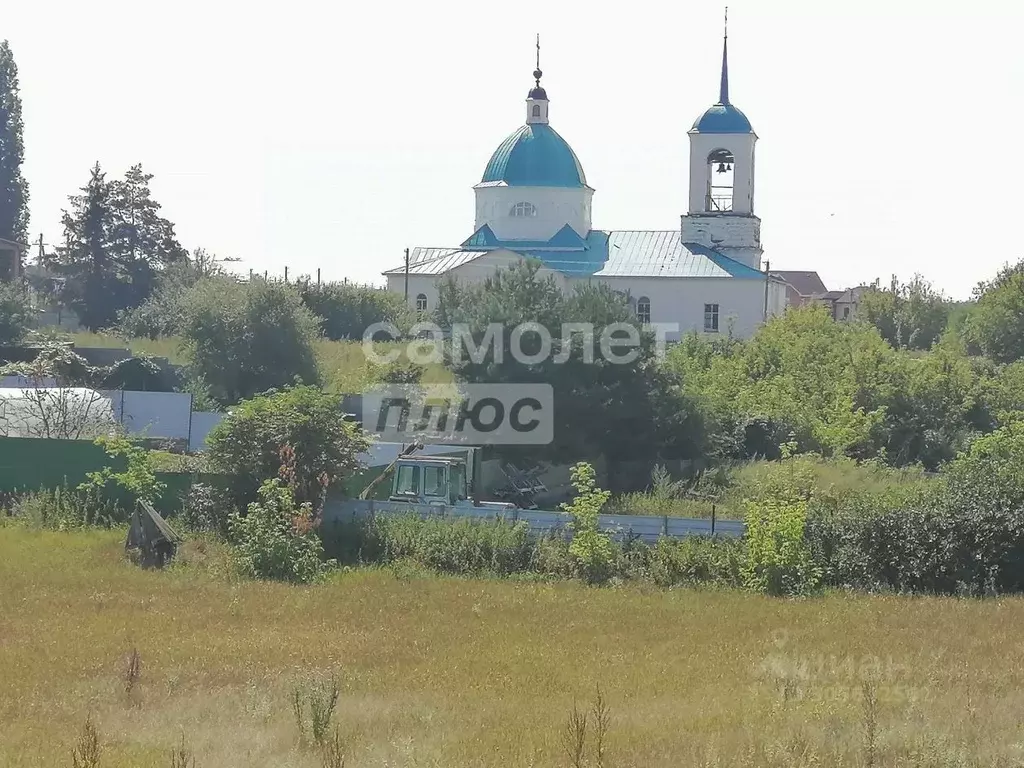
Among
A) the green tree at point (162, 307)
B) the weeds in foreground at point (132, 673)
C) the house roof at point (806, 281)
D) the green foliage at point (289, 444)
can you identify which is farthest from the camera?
the house roof at point (806, 281)

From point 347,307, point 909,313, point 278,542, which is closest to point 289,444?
point 278,542

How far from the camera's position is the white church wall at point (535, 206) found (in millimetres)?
53906

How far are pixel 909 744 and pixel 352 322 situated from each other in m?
43.8

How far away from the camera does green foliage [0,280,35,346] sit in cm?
3984

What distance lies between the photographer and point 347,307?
5197cm

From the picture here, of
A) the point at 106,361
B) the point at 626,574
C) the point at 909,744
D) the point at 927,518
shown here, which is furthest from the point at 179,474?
the point at 106,361

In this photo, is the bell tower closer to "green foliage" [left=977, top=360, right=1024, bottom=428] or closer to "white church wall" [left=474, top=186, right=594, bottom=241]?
"white church wall" [left=474, top=186, right=594, bottom=241]

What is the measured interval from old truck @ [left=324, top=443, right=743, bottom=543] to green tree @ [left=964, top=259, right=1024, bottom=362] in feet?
107

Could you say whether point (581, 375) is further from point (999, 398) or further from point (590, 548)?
point (999, 398)

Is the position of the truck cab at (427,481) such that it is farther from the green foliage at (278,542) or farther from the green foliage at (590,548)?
the green foliage at (590,548)

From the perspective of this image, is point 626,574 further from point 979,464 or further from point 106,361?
point 106,361

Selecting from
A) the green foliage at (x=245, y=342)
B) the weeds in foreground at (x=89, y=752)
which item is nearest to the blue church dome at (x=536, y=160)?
the green foliage at (x=245, y=342)

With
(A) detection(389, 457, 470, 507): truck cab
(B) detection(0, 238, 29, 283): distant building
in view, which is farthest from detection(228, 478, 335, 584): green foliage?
(B) detection(0, 238, 29, 283): distant building

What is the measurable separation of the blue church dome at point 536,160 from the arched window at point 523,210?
0.87 metres
